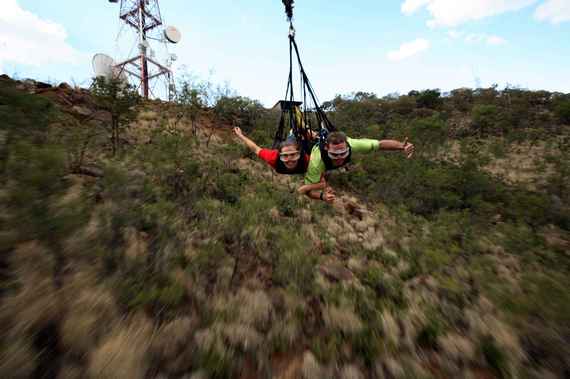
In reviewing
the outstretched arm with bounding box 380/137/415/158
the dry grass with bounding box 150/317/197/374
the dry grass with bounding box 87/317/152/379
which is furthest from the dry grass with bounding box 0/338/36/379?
the outstretched arm with bounding box 380/137/415/158

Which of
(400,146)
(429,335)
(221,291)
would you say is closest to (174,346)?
(221,291)

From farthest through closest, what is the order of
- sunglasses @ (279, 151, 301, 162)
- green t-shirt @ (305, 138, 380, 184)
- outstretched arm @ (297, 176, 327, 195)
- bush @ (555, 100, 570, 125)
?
1. bush @ (555, 100, 570, 125)
2. outstretched arm @ (297, 176, 327, 195)
3. sunglasses @ (279, 151, 301, 162)
4. green t-shirt @ (305, 138, 380, 184)

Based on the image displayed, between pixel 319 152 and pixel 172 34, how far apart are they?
1786 cm

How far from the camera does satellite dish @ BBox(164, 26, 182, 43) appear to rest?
1579 cm

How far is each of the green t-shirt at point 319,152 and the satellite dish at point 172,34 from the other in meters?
17.4

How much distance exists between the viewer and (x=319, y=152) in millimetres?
3670

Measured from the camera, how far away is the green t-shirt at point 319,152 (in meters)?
3.41

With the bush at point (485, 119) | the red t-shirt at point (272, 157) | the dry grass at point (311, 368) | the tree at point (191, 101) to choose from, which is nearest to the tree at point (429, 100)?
the bush at point (485, 119)

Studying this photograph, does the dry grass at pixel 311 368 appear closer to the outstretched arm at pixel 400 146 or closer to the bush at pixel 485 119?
the outstretched arm at pixel 400 146

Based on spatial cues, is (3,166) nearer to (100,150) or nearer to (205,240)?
(205,240)

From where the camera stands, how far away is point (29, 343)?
1.36m

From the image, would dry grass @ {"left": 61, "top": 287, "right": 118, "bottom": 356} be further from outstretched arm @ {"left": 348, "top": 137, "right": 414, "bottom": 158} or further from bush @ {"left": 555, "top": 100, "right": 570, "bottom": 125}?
bush @ {"left": 555, "top": 100, "right": 570, "bottom": 125}

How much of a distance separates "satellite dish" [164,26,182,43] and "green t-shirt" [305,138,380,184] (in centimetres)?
1743

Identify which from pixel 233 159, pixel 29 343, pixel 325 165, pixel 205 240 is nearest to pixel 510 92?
pixel 233 159
